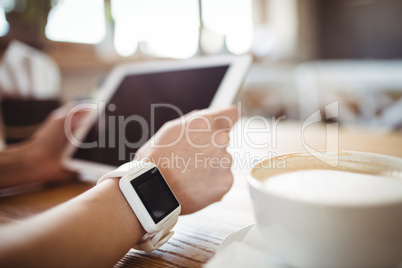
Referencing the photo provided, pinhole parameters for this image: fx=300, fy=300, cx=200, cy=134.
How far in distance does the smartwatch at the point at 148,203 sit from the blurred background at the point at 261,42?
3.56ft

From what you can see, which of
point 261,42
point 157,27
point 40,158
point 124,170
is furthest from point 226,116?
point 261,42

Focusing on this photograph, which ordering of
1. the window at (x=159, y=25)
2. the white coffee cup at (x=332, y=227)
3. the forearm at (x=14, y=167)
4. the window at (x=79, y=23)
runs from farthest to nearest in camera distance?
the window at (x=159, y=25)
the window at (x=79, y=23)
the forearm at (x=14, y=167)
the white coffee cup at (x=332, y=227)

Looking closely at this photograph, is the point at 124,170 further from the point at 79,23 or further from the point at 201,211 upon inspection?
the point at 79,23

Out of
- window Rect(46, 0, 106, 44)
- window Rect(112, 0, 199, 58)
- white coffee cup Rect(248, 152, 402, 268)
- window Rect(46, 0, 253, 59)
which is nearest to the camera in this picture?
white coffee cup Rect(248, 152, 402, 268)

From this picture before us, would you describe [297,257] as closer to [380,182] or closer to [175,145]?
[380,182]

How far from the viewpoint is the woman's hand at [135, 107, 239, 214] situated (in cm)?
43

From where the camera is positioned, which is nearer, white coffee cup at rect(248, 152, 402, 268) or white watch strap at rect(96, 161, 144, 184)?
white coffee cup at rect(248, 152, 402, 268)

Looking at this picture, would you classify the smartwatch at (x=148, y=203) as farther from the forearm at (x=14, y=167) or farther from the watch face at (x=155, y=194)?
the forearm at (x=14, y=167)

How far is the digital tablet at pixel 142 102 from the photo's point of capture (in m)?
0.57

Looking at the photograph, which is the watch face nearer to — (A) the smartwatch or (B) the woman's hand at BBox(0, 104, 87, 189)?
(A) the smartwatch

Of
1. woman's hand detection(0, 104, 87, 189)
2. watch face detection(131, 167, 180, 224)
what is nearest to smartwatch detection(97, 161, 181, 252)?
watch face detection(131, 167, 180, 224)

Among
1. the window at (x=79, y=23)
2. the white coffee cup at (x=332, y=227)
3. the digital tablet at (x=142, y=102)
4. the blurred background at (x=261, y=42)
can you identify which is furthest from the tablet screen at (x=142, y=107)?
the window at (x=79, y=23)

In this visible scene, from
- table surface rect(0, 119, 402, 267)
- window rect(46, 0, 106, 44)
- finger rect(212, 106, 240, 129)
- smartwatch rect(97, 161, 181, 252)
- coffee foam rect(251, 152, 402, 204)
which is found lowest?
table surface rect(0, 119, 402, 267)

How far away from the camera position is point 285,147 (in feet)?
2.96
